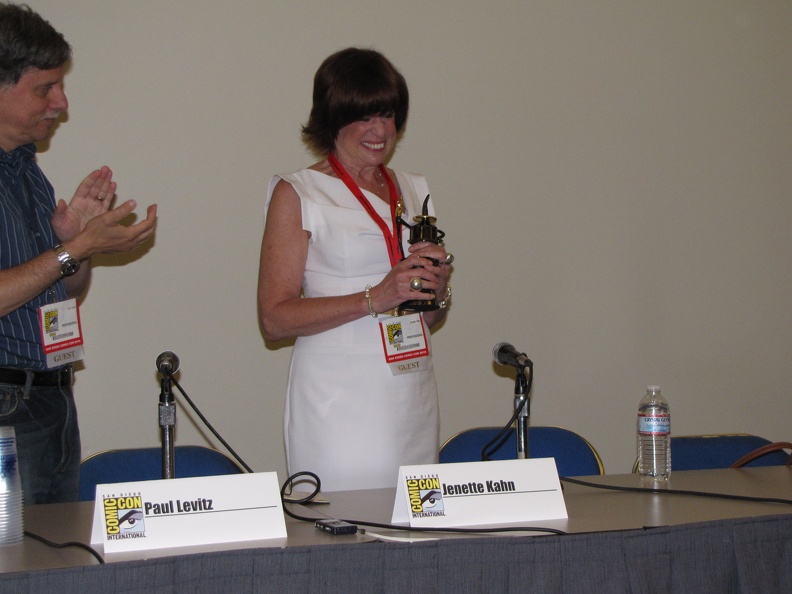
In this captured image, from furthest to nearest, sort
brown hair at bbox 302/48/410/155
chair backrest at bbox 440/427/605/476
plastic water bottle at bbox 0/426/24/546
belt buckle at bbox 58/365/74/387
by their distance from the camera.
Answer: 1. chair backrest at bbox 440/427/605/476
2. brown hair at bbox 302/48/410/155
3. belt buckle at bbox 58/365/74/387
4. plastic water bottle at bbox 0/426/24/546

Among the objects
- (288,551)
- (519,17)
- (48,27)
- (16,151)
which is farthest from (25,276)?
(519,17)

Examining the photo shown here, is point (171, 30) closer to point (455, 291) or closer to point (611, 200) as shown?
point (455, 291)

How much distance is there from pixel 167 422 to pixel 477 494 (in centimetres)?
74

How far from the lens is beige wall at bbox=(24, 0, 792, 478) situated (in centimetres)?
311

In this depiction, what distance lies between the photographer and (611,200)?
3.74 m

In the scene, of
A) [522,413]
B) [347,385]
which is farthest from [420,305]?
[522,413]

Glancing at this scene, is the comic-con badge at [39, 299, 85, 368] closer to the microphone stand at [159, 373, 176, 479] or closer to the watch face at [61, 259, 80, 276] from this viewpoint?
the watch face at [61, 259, 80, 276]

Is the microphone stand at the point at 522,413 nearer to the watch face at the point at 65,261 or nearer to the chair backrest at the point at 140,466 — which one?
the chair backrest at the point at 140,466

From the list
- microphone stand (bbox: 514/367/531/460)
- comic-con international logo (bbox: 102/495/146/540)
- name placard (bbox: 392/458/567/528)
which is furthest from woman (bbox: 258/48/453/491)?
comic-con international logo (bbox: 102/495/146/540)

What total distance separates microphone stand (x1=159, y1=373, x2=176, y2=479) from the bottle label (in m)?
1.12

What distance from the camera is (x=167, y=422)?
191 cm

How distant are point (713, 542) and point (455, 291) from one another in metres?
2.07

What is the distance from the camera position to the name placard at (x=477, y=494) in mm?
1527

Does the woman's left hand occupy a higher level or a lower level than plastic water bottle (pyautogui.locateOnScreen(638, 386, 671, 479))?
higher
